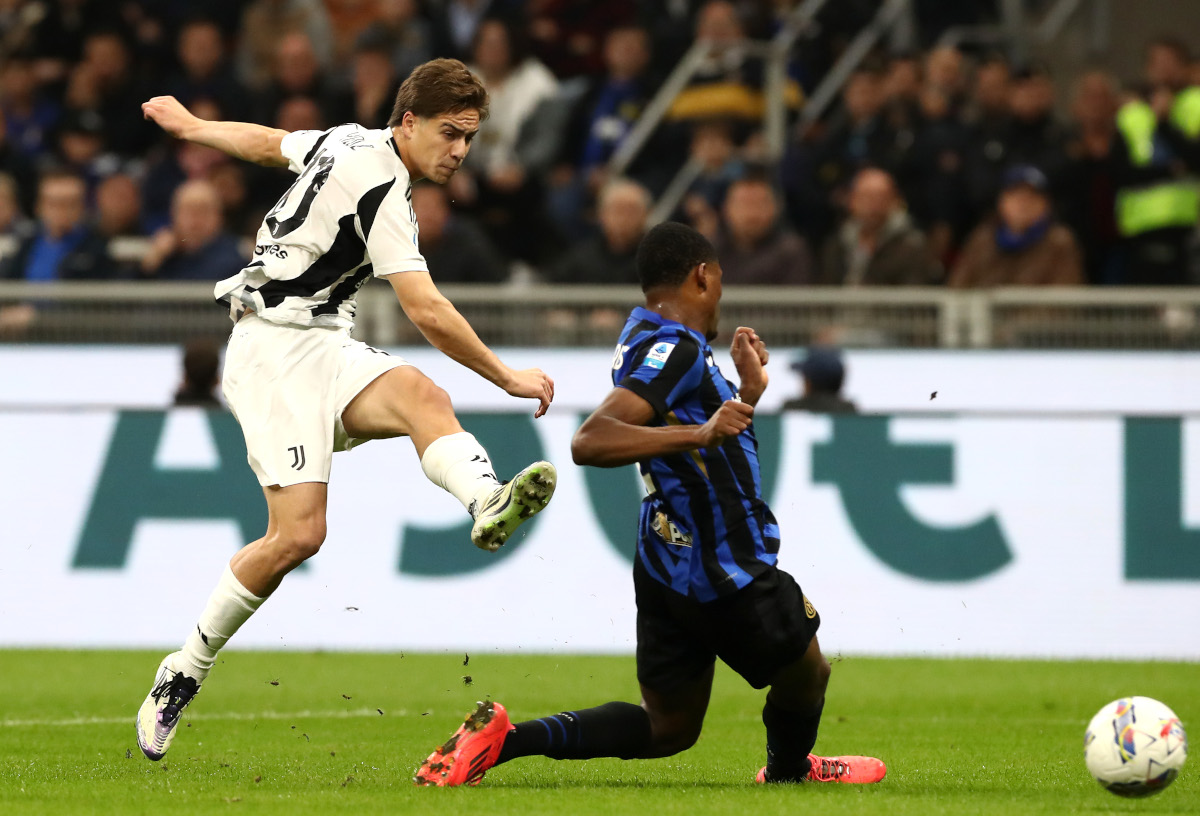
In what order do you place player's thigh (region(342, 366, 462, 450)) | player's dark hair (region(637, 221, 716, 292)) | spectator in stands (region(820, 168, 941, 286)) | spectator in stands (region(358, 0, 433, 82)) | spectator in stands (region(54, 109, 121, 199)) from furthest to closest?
spectator in stands (region(358, 0, 433, 82))
spectator in stands (region(54, 109, 121, 199))
spectator in stands (region(820, 168, 941, 286))
player's thigh (region(342, 366, 462, 450))
player's dark hair (region(637, 221, 716, 292))

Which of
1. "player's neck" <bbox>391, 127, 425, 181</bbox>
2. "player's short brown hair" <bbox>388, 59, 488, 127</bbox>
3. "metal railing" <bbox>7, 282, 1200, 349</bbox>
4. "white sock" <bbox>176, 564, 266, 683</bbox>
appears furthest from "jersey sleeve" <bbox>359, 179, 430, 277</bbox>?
"metal railing" <bbox>7, 282, 1200, 349</bbox>

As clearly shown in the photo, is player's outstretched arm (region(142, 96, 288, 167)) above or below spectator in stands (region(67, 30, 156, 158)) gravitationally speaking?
above

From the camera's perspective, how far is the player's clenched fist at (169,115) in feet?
21.2

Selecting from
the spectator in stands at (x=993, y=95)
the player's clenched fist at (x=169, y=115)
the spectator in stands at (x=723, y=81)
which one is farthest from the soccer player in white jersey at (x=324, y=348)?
the spectator in stands at (x=723, y=81)

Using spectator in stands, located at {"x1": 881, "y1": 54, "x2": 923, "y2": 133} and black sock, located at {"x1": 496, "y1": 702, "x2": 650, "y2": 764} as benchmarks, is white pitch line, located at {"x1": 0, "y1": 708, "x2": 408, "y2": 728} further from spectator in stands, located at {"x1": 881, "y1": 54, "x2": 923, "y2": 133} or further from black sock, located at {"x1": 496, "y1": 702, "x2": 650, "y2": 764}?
spectator in stands, located at {"x1": 881, "y1": 54, "x2": 923, "y2": 133}

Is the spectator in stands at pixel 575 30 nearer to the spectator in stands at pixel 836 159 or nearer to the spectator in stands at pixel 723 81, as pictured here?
the spectator in stands at pixel 723 81

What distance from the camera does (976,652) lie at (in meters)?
10.3

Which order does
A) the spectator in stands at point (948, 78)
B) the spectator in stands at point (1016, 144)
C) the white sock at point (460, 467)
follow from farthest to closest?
the spectator in stands at point (948, 78)
the spectator in stands at point (1016, 144)
the white sock at point (460, 467)

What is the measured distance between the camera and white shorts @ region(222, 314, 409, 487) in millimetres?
6098

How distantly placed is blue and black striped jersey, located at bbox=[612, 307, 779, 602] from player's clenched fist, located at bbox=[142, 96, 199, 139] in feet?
6.43

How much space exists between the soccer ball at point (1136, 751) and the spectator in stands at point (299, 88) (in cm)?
1026

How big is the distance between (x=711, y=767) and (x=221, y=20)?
37.5 feet

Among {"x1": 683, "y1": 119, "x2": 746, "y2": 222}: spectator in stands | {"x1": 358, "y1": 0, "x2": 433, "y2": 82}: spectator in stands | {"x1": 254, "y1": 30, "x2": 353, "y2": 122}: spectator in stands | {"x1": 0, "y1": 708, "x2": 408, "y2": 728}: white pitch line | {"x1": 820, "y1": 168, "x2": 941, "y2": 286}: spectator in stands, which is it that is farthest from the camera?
{"x1": 358, "y1": 0, "x2": 433, "y2": 82}: spectator in stands

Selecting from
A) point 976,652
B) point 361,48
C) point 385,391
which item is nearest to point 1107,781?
point 385,391
